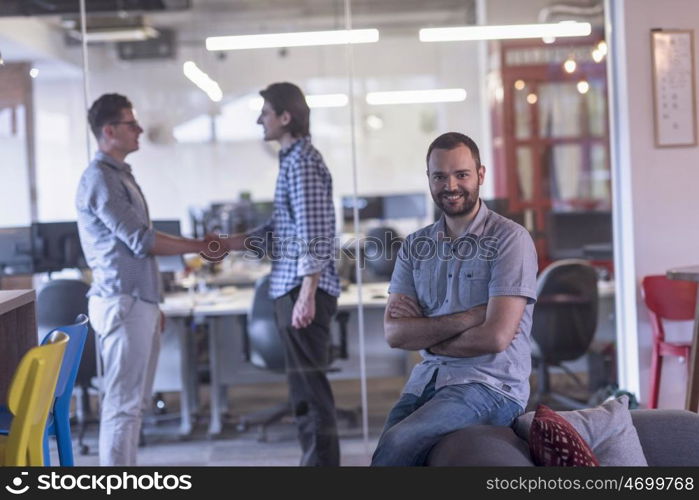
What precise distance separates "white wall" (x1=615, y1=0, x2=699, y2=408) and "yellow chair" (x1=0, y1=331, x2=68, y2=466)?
3221 mm

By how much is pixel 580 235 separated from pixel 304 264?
1.98 m

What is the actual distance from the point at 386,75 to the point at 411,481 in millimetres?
3596

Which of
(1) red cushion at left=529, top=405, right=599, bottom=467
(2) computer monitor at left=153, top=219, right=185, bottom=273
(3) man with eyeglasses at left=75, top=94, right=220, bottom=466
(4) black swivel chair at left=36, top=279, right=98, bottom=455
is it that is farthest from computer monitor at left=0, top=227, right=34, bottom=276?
(1) red cushion at left=529, top=405, right=599, bottom=467

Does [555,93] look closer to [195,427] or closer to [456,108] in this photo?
[456,108]

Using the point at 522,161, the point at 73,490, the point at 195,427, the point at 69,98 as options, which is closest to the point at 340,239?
the point at 195,427

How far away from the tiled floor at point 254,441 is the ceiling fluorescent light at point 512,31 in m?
1.88

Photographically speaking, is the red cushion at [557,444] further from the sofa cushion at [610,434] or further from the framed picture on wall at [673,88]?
the framed picture on wall at [673,88]

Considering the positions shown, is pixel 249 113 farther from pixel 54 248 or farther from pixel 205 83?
pixel 54 248

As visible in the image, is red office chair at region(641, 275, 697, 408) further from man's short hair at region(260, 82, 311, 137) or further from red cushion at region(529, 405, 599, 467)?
red cushion at region(529, 405, 599, 467)

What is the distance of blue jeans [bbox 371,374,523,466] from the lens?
2.71 meters

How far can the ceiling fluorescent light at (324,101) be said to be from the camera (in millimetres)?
4857

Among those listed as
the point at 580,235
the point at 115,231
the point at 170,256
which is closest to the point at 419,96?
the point at 580,235

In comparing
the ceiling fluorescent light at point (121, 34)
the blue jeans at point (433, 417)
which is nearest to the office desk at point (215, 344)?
the ceiling fluorescent light at point (121, 34)

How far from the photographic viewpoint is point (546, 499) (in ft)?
8.55
